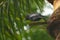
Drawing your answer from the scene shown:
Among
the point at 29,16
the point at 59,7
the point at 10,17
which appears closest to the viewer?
the point at 59,7

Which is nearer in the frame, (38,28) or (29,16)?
(38,28)

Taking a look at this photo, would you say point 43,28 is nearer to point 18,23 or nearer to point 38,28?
point 38,28

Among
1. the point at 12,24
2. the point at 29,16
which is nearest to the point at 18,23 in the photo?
the point at 12,24

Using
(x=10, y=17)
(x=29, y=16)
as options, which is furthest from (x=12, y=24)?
(x=29, y=16)

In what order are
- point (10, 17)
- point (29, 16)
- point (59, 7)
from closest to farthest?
point (59, 7), point (10, 17), point (29, 16)

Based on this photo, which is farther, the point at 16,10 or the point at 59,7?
the point at 16,10

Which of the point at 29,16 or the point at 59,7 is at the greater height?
the point at 29,16

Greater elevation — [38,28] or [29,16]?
[29,16]

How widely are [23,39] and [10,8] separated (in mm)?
102

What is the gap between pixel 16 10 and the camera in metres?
0.56

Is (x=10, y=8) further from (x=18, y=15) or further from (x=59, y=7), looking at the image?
(x=59, y=7)

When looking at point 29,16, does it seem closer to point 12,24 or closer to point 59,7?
point 12,24

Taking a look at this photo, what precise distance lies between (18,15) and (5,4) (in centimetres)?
5

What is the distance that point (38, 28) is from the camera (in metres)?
0.49
